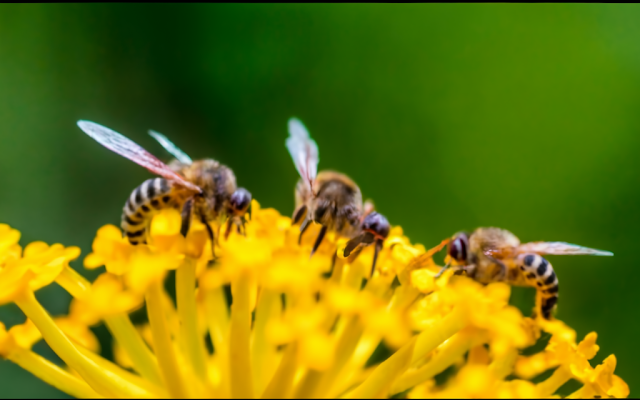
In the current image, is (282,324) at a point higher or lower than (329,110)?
lower

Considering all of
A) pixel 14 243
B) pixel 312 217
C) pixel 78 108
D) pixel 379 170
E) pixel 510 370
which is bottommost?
pixel 510 370

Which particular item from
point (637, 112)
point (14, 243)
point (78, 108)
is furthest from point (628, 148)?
point (78, 108)

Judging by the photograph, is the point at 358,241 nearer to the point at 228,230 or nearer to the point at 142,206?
the point at 228,230

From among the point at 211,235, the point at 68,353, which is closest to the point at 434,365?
the point at 211,235

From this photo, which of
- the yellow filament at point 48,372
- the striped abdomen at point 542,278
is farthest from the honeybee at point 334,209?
the yellow filament at point 48,372

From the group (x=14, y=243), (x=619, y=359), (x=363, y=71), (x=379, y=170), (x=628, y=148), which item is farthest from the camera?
(x=363, y=71)

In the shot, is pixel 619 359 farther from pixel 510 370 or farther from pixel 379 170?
pixel 379 170

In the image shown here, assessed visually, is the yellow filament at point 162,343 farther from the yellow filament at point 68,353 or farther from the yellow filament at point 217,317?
the yellow filament at point 217,317

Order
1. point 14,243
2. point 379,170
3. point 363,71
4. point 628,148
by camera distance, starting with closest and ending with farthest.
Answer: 1. point 14,243
2. point 628,148
3. point 379,170
4. point 363,71
